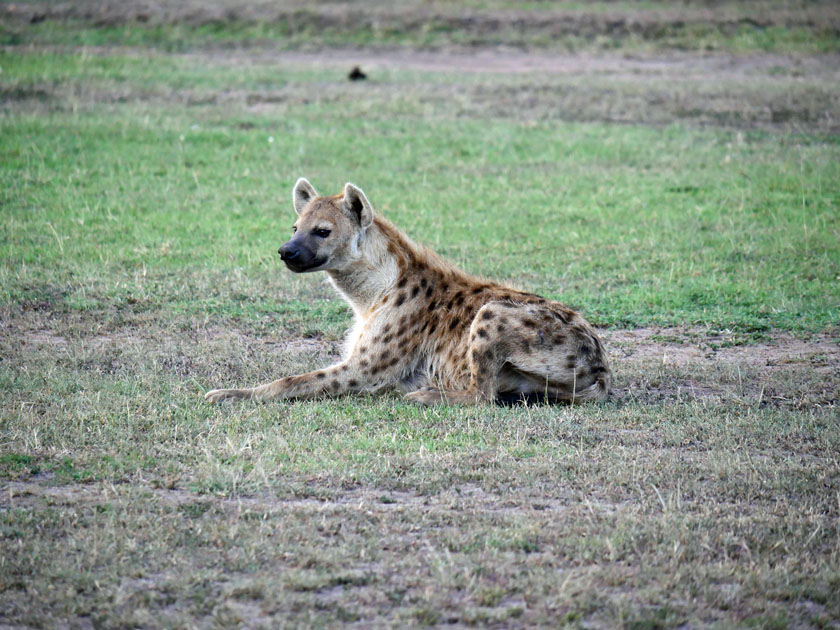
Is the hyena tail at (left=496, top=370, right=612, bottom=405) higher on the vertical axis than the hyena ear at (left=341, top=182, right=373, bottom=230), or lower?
lower

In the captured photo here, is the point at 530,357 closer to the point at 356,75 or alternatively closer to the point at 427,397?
the point at 427,397

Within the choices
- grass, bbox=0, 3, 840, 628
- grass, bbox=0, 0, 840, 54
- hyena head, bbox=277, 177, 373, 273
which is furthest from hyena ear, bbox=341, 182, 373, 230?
grass, bbox=0, 0, 840, 54

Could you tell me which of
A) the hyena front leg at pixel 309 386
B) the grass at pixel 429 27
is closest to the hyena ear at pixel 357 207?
the hyena front leg at pixel 309 386

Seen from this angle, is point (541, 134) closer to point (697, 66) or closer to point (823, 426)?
point (697, 66)

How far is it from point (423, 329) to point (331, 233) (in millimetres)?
652

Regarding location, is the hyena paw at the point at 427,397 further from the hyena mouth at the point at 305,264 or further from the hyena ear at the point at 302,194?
the hyena ear at the point at 302,194

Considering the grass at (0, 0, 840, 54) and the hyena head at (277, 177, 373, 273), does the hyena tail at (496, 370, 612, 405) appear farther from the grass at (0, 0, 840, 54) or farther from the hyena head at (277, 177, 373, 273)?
the grass at (0, 0, 840, 54)

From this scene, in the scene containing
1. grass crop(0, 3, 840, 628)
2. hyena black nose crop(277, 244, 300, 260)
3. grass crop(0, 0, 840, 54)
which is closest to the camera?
grass crop(0, 3, 840, 628)

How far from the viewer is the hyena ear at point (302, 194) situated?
5473 millimetres

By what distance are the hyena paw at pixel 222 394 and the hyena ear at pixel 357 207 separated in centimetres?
102

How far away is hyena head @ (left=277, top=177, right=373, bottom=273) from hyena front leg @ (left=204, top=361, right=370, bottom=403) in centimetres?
54

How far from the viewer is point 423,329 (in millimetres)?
5121

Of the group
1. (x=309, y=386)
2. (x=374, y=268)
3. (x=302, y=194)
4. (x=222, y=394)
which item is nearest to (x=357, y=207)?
(x=374, y=268)

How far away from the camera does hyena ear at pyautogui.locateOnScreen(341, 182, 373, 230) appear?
5164 millimetres
